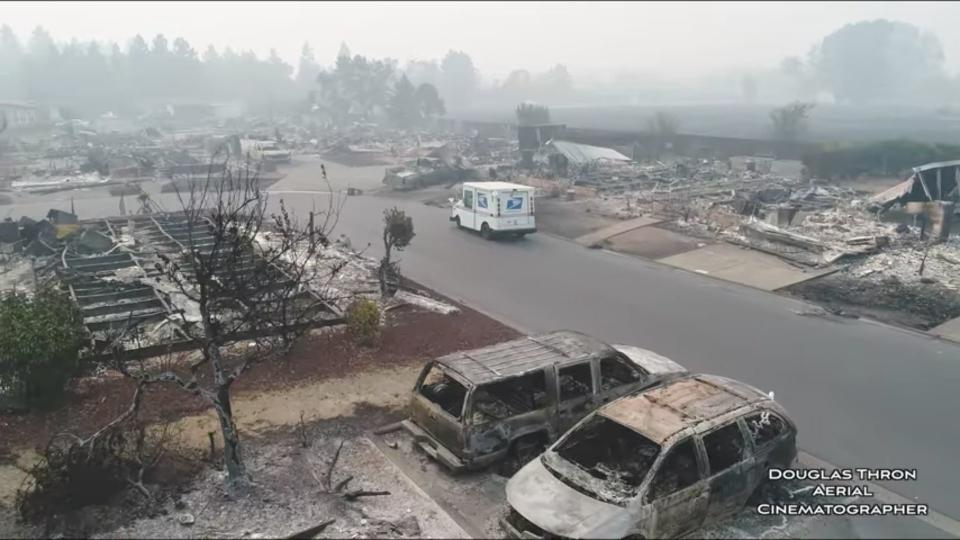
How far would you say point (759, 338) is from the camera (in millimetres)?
13875

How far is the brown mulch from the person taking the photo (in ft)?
31.3

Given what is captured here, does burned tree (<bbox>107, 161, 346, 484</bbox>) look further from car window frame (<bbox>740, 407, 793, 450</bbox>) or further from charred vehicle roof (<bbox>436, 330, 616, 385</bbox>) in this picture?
car window frame (<bbox>740, 407, 793, 450</bbox>)

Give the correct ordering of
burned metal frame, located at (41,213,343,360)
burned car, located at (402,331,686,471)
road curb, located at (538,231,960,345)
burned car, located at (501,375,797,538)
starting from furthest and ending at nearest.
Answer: road curb, located at (538,231,960,345)
burned metal frame, located at (41,213,343,360)
burned car, located at (402,331,686,471)
burned car, located at (501,375,797,538)

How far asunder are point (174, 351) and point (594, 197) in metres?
24.7

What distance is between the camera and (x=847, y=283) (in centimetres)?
1755

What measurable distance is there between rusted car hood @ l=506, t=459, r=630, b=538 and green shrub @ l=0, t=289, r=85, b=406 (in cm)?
707

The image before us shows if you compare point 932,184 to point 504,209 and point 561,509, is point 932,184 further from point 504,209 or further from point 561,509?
point 561,509

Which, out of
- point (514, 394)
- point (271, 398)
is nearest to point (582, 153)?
point (271, 398)

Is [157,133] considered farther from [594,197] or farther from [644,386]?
[644,386]

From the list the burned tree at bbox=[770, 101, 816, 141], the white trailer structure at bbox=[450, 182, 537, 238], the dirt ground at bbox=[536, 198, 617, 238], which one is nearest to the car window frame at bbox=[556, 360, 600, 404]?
the white trailer structure at bbox=[450, 182, 537, 238]

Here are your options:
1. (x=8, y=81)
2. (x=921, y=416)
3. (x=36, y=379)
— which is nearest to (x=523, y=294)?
(x=921, y=416)

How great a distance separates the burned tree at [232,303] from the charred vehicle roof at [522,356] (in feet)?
7.38

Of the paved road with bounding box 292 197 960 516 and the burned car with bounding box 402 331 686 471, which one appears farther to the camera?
the paved road with bounding box 292 197 960 516

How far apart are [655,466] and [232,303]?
6354 mm
